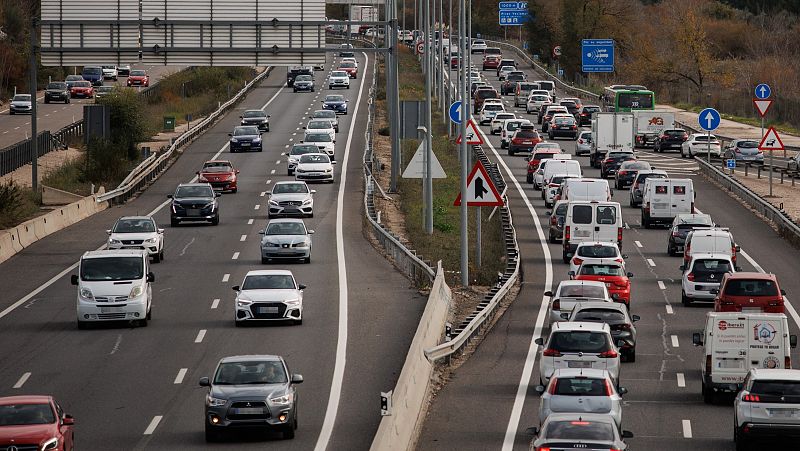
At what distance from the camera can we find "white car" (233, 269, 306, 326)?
33.7 metres

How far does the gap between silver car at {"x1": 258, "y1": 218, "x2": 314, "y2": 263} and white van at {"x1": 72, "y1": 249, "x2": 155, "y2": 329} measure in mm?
9339

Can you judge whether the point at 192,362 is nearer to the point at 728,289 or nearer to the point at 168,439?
the point at 168,439

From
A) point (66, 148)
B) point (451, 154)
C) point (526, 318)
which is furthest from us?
point (66, 148)

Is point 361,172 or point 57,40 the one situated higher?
point 57,40

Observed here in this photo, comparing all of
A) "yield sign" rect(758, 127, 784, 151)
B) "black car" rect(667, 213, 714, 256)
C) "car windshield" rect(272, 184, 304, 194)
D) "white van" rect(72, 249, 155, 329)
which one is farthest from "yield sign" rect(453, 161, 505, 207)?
"yield sign" rect(758, 127, 784, 151)

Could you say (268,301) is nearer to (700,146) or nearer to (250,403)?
(250,403)

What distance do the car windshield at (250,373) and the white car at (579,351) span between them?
5.57 m

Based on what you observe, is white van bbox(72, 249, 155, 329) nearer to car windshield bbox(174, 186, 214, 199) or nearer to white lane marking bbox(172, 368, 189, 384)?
white lane marking bbox(172, 368, 189, 384)

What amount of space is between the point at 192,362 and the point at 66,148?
197ft

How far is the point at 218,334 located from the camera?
32.7 m

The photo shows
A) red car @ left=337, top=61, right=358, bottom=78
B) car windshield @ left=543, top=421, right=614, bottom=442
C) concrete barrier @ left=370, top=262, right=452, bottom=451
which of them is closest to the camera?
car windshield @ left=543, top=421, right=614, bottom=442

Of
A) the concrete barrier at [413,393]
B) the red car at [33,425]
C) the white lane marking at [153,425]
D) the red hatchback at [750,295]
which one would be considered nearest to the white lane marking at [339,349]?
the concrete barrier at [413,393]

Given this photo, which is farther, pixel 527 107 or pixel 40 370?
pixel 527 107

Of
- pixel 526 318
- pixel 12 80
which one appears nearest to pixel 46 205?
pixel 526 318
